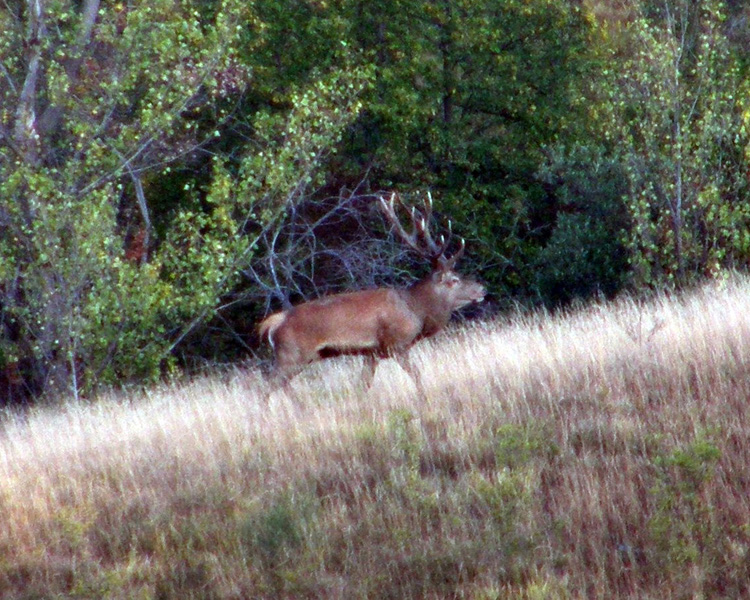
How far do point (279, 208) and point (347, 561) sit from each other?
988cm

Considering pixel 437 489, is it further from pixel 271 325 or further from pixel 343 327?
pixel 271 325

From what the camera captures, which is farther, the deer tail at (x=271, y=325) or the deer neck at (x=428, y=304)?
the deer neck at (x=428, y=304)

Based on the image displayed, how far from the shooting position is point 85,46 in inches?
618

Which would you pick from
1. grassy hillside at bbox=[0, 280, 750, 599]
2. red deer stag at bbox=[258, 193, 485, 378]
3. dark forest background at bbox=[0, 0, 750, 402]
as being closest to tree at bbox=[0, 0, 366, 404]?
dark forest background at bbox=[0, 0, 750, 402]

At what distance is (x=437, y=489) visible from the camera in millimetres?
6703

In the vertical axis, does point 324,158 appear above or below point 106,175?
below

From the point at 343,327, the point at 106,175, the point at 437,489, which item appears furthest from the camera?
the point at 106,175

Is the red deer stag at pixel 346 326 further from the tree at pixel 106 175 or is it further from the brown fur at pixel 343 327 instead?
the tree at pixel 106 175

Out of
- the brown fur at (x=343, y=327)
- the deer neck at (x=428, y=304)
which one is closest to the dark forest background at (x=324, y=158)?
the deer neck at (x=428, y=304)

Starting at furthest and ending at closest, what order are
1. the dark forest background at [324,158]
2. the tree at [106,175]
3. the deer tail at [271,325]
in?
the dark forest background at [324,158], the tree at [106,175], the deer tail at [271,325]

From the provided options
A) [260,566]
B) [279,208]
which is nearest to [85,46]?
[279,208]

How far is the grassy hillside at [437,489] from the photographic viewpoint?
582cm

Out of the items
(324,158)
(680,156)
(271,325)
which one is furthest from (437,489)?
(324,158)

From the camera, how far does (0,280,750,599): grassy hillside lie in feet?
19.1
